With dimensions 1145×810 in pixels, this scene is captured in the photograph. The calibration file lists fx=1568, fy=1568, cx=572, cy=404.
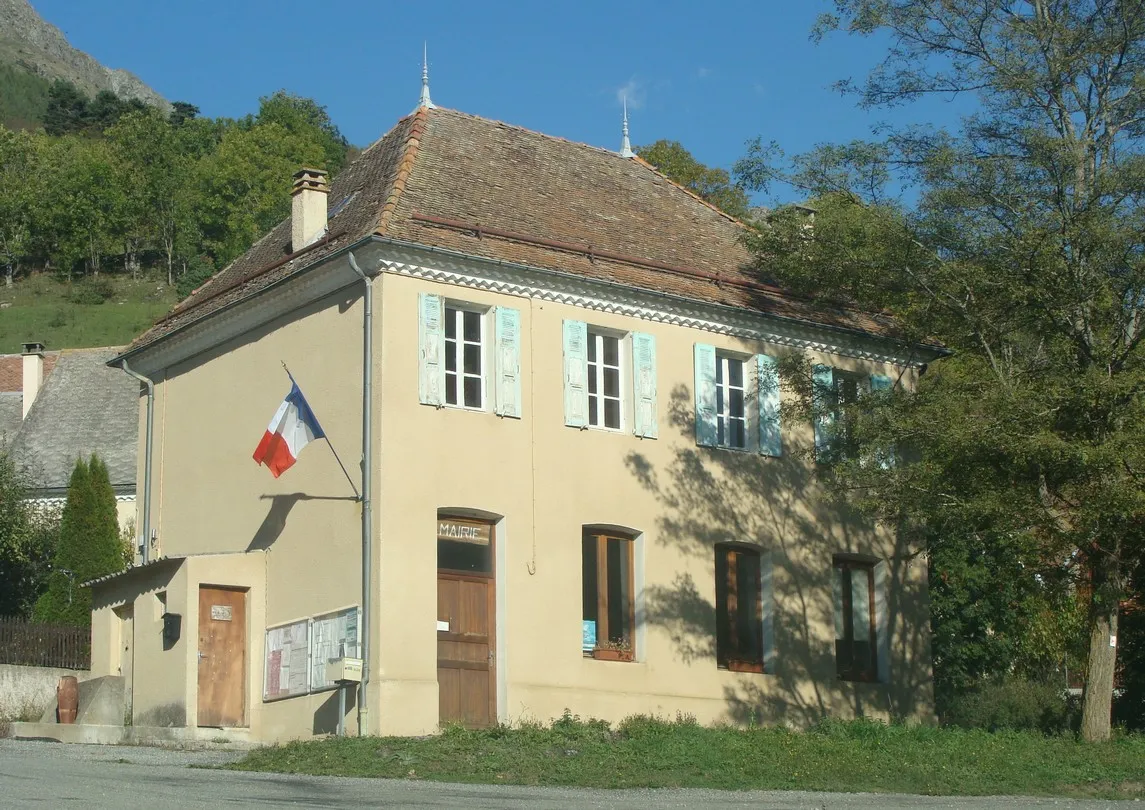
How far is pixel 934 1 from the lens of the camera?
20609 mm

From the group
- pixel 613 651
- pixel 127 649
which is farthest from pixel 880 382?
pixel 127 649

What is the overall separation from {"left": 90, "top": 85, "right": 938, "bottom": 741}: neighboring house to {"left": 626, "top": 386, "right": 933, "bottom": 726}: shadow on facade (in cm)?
5

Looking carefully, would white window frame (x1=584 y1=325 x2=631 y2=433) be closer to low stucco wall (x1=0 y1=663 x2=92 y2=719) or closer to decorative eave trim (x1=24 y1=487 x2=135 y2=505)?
low stucco wall (x1=0 y1=663 x2=92 y2=719)

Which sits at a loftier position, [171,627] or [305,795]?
[171,627]

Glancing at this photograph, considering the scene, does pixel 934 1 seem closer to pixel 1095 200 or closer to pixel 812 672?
pixel 1095 200

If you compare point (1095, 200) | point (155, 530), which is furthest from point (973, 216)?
point (155, 530)

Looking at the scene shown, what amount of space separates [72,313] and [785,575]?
61.9 meters

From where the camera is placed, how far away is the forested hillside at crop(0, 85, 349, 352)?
80188mm

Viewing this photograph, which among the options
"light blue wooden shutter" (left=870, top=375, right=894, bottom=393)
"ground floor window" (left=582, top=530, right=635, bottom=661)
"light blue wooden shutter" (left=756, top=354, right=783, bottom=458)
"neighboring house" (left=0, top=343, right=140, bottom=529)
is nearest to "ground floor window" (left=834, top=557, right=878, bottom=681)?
"light blue wooden shutter" (left=756, top=354, right=783, bottom=458)

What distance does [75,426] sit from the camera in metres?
42.5

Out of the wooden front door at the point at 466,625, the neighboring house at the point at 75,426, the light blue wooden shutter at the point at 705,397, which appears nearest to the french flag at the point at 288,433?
the wooden front door at the point at 466,625

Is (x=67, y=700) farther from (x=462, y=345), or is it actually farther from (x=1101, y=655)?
(x=1101, y=655)

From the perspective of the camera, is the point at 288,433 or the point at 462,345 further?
the point at 462,345

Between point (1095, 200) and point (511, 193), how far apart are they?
27.6ft
